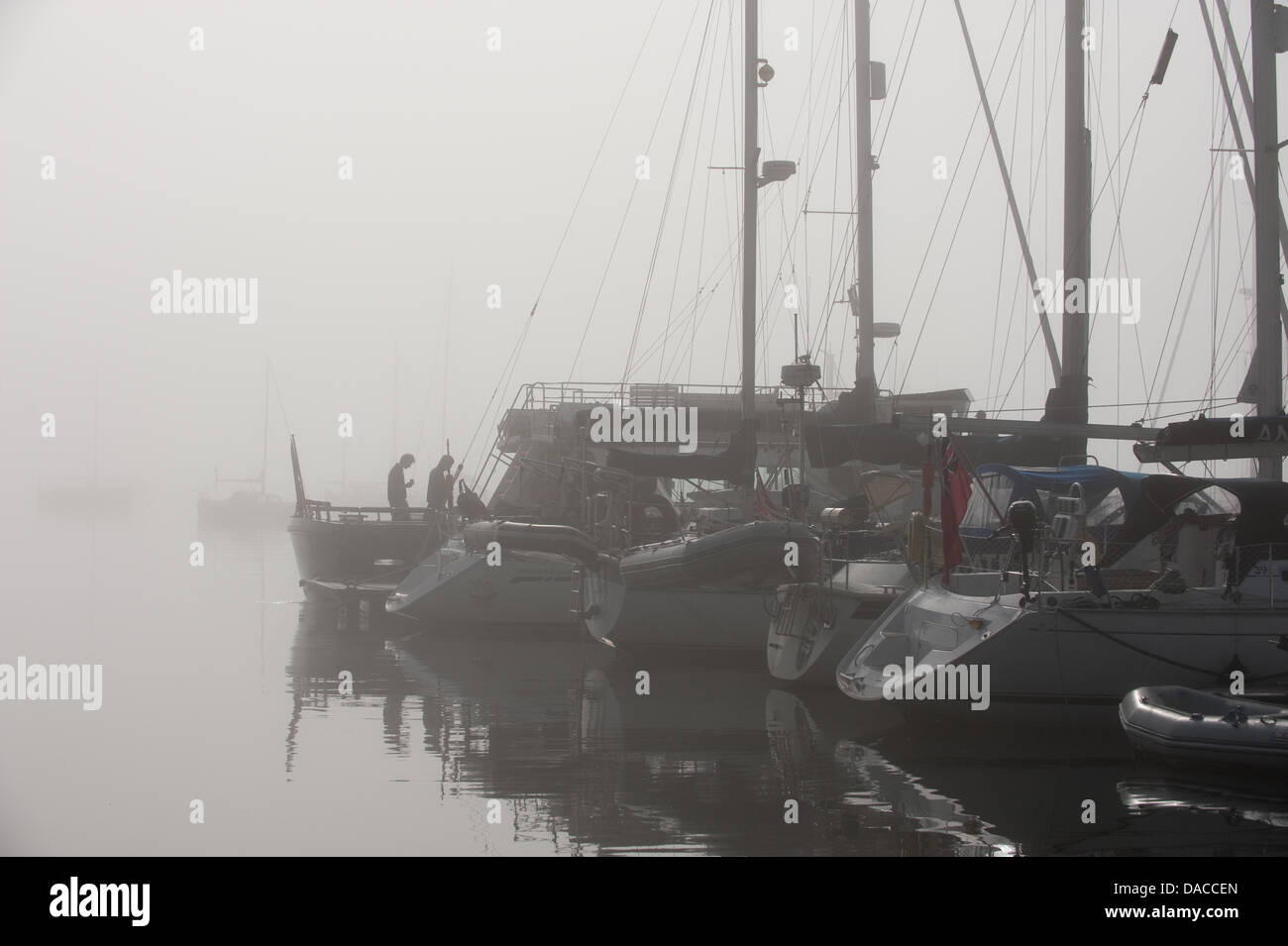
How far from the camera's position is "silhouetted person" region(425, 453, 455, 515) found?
26.3m

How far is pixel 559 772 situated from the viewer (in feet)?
37.0

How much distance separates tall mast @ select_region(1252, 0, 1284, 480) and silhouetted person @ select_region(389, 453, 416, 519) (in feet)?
58.5

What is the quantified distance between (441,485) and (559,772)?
15800 mm

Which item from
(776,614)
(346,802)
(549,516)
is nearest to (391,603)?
(549,516)

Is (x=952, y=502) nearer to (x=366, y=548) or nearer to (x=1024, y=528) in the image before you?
(x=1024, y=528)

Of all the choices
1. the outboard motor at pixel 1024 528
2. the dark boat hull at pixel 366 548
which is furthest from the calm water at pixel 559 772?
the dark boat hull at pixel 366 548

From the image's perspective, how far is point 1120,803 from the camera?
1005 centimetres

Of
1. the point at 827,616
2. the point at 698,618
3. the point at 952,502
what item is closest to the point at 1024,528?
the point at 952,502

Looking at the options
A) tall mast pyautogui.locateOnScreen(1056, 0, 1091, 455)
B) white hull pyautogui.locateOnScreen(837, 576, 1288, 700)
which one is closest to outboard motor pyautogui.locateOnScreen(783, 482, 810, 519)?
tall mast pyautogui.locateOnScreen(1056, 0, 1091, 455)

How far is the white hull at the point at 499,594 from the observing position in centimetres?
2155

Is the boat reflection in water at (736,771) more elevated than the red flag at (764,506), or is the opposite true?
the red flag at (764,506)

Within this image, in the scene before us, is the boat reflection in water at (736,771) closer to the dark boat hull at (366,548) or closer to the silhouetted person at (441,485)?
the silhouetted person at (441,485)

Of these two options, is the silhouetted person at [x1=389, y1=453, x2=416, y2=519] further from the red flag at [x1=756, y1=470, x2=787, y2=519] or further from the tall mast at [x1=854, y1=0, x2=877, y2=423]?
the red flag at [x1=756, y1=470, x2=787, y2=519]
